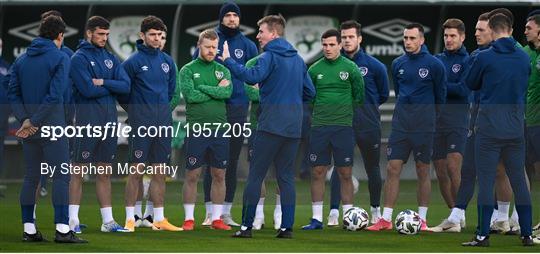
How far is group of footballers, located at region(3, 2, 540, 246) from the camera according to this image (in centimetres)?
1257

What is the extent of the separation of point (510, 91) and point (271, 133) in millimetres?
2361

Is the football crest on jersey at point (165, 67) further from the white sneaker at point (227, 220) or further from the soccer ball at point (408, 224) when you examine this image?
the soccer ball at point (408, 224)

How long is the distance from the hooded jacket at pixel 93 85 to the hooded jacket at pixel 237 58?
1.33 meters

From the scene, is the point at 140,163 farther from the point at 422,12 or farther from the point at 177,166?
the point at 422,12

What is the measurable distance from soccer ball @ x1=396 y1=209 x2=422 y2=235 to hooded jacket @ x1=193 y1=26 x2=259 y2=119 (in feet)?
7.23

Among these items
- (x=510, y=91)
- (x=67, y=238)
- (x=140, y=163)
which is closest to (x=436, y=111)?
(x=510, y=91)

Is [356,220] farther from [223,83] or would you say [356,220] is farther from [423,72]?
[223,83]

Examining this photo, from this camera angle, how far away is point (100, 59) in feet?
45.5

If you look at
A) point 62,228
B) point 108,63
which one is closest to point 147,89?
point 108,63

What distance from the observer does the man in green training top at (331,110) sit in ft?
47.9

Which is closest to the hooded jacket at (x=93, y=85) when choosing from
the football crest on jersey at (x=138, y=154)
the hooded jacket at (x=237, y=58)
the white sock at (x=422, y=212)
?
the football crest on jersey at (x=138, y=154)

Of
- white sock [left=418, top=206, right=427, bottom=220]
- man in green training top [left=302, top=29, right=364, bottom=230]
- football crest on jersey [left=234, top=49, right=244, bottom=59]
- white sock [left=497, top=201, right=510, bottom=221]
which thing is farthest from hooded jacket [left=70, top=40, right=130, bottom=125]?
white sock [left=497, top=201, right=510, bottom=221]

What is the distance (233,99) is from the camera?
1502 centimetres

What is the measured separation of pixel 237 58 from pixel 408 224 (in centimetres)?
273
